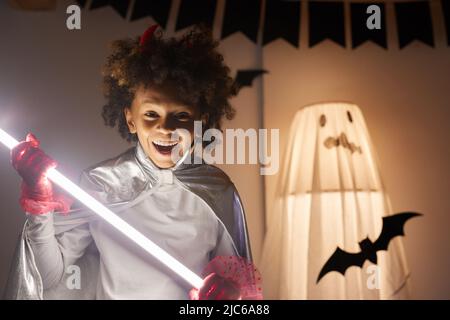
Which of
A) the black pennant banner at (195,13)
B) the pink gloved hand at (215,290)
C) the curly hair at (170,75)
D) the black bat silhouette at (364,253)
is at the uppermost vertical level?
the black pennant banner at (195,13)

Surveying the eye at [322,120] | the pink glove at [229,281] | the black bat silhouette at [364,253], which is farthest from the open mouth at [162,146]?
the black bat silhouette at [364,253]

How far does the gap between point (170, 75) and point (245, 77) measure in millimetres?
255

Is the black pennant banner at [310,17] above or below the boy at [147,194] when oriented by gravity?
above

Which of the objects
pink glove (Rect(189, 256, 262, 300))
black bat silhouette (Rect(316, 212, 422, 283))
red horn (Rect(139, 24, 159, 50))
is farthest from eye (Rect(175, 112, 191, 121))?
black bat silhouette (Rect(316, 212, 422, 283))

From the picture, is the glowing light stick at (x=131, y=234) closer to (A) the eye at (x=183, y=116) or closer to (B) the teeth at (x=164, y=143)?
(B) the teeth at (x=164, y=143)

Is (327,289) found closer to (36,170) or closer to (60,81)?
(36,170)

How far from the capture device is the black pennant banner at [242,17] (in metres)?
1.65

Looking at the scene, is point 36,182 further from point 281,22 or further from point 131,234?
point 281,22

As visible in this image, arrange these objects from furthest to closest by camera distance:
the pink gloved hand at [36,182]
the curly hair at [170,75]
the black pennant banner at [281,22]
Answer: the black pennant banner at [281,22] < the curly hair at [170,75] < the pink gloved hand at [36,182]

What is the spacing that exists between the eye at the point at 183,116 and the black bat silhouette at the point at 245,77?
7.9 inches

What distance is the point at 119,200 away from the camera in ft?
4.95

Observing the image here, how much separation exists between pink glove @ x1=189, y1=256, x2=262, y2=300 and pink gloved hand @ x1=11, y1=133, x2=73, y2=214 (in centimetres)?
48

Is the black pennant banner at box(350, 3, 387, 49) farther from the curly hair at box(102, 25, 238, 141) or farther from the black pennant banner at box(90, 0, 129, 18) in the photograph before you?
the black pennant banner at box(90, 0, 129, 18)

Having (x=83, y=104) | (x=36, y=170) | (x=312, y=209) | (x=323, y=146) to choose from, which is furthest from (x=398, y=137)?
(x=36, y=170)
